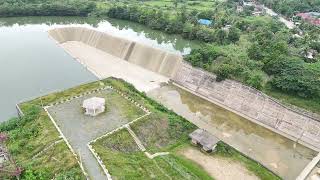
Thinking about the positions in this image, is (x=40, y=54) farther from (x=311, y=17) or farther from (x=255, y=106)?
(x=311, y=17)

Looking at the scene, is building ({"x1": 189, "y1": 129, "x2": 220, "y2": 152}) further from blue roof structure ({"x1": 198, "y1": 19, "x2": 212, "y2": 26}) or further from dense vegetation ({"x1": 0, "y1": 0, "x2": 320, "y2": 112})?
blue roof structure ({"x1": 198, "y1": 19, "x2": 212, "y2": 26})

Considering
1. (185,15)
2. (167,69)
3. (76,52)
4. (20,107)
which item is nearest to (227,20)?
(185,15)

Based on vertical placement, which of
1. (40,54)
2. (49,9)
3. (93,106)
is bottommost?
(40,54)

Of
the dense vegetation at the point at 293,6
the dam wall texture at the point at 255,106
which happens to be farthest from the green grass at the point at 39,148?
the dense vegetation at the point at 293,6

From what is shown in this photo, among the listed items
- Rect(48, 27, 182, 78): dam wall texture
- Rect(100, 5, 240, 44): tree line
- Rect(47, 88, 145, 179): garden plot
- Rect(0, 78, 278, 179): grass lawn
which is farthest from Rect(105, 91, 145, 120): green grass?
Rect(100, 5, 240, 44): tree line

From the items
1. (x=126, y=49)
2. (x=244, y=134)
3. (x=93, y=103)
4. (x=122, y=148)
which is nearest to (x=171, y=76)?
(x=126, y=49)

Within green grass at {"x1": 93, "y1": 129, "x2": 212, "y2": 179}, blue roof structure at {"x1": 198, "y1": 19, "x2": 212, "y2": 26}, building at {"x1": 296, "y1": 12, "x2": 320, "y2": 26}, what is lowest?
green grass at {"x1": 93, "y1": 129, "x2": 212, "y2": 179}

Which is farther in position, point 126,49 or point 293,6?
point 293,6
